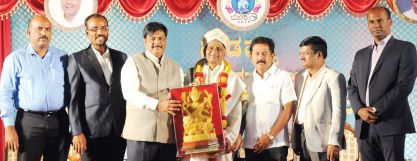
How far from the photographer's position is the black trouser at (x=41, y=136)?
3697 mm

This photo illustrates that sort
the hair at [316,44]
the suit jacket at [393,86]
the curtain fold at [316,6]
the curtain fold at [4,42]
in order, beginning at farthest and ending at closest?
the curtain fold at [316,6]
the curtain fold at [4,42]
the hair at [316,44]
the suit jacket at [393,86]

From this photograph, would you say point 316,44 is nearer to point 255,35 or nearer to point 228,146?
point 228,146

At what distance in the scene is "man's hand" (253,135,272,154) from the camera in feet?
12.3

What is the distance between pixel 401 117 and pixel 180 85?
1.58 m

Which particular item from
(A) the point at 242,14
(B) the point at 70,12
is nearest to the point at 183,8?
(A) the point at 242,14

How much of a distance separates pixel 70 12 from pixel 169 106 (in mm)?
3290

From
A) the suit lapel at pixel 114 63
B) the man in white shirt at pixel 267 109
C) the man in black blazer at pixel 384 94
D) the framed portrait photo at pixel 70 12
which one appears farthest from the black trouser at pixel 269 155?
the framed portrait photo at pixel 70 12

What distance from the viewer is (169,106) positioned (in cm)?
335

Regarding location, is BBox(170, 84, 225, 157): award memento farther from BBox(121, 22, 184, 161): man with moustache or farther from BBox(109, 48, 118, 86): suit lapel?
BBox(109, 48, 118, 86): suit lapel

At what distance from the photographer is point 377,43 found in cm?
387

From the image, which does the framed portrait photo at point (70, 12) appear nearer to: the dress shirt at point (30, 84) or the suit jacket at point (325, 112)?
the dress shirt at point (30, 84)

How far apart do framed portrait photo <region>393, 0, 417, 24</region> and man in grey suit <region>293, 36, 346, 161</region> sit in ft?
9.25

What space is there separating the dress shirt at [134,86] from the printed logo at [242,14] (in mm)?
2815

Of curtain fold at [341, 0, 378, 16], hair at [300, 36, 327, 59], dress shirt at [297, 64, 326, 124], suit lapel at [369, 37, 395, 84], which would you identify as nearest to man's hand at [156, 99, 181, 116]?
dress shirt at [297, 64, 326, 124]
